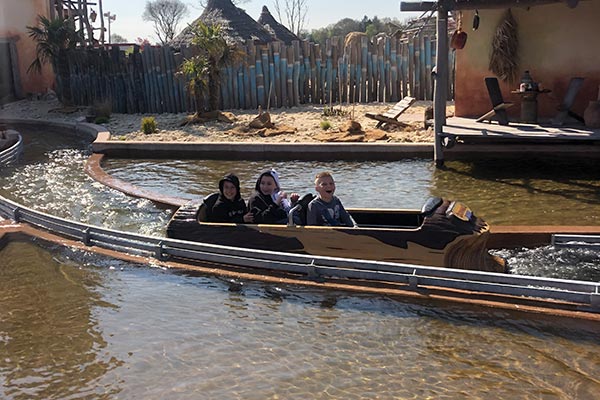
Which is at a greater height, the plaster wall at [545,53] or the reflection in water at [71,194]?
the plaster wall at [545,53]

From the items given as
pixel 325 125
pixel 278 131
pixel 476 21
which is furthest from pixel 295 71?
pixel 476 21

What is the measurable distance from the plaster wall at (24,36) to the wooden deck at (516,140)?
16.5m

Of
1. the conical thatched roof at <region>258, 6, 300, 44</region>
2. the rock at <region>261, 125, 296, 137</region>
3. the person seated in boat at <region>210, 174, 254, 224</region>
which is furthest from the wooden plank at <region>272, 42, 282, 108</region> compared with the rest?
the conical thatched roof at <region>258, 6, 300, 44</region>

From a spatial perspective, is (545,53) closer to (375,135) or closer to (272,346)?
(375,135)

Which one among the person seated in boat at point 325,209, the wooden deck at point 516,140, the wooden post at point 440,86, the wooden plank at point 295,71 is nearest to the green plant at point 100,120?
the wooden plank at point 295,71

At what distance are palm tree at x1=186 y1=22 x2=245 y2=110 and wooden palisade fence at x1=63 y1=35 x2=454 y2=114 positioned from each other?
100 cm

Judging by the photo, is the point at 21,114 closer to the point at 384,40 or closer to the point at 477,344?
the point at 384,40

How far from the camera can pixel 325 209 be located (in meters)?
6.00

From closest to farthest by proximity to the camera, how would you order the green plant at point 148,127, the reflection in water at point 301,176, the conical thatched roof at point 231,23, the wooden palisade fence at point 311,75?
the reflection in water at point 301,176
the green plant at point 148,127
the wooden palisade fence at point 311,75
the conical thatched roof at point 231,23

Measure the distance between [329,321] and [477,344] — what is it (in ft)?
3.60

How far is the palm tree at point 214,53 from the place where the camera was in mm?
15054

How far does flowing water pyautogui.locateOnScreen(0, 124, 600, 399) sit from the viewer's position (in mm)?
4062

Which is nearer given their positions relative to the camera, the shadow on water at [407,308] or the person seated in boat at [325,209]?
the shadow on water at [407,308]

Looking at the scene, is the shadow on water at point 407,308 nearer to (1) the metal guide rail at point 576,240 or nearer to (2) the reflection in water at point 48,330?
(2) the reflection in water at point 48,330
